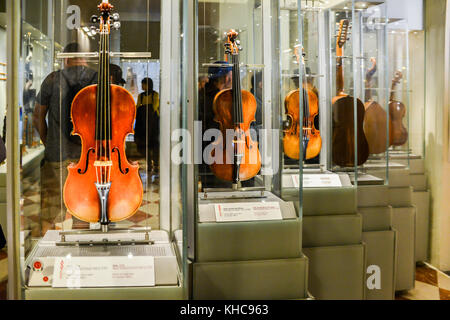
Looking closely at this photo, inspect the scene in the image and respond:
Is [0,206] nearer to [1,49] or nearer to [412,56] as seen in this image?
[1,49]

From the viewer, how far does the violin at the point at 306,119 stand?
258cm

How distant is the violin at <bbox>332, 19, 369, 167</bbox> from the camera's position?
3.05 metres

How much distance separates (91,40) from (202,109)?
61cm

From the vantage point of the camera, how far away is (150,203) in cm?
218

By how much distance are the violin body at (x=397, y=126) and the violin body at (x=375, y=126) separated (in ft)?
1.61

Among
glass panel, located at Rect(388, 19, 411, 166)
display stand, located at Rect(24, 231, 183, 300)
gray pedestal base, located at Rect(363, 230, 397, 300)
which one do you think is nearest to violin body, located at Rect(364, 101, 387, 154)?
glass panel, located at Rect(388, 19, 411, 166)

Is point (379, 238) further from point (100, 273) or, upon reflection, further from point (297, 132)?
point (100, 273)

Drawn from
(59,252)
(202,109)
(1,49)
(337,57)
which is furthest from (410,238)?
(1,49)

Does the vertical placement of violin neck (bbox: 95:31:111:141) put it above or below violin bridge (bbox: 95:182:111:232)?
above

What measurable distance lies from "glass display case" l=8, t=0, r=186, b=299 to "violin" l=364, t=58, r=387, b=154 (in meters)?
1.73

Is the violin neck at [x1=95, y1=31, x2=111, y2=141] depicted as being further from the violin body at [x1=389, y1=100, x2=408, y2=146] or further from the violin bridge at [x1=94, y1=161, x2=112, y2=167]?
the violin body at [x1=389, y1=100, x2=408, y2=146]

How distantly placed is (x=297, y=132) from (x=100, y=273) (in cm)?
132

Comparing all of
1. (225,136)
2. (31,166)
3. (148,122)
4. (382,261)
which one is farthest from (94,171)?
(382,261)

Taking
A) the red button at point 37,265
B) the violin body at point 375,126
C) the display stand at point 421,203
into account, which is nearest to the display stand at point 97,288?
the red button at point 37,265
